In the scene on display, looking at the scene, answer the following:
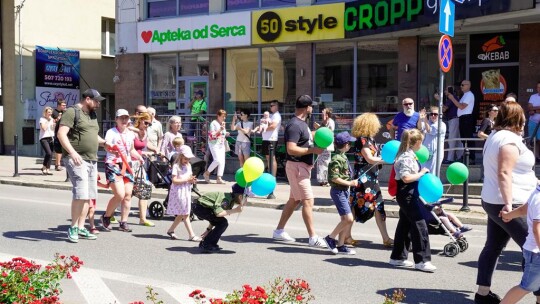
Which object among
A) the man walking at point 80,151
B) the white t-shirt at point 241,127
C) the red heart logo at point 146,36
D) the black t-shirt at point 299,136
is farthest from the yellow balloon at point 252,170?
the red heart logo at point 146,36

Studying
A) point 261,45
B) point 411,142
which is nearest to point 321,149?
point 411,142

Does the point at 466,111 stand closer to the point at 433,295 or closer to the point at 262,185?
the point at 262,185

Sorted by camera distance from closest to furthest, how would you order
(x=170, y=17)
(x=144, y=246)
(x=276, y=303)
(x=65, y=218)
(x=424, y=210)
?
(x=276, y=303) → (x=424, y=210) → (x=144, y=246) → (x=65, y=218) → (x=170, y=17)

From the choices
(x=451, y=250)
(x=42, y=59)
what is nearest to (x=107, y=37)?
(x=42, y=59)

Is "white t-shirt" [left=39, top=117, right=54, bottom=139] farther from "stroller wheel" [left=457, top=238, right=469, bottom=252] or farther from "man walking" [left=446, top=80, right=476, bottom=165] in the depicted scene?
"stroller wheel" [left=457, top=238, right=469, bottom=252]

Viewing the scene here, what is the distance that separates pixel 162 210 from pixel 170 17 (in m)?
12.7

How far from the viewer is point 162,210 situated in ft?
40.3

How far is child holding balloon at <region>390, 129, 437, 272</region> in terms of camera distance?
7.89 m

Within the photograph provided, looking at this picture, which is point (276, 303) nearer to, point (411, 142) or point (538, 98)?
point (411, 142)

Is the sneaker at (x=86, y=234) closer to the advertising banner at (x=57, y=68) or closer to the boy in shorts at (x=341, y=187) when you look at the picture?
the boy in shorts at (x=341, y=187)

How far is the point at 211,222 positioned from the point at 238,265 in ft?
2.76

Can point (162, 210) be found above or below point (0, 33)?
below

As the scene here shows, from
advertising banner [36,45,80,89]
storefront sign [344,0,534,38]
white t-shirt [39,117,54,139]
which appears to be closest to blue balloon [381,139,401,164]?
storefront sign [344,0,534,38]

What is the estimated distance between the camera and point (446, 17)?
12594mm
